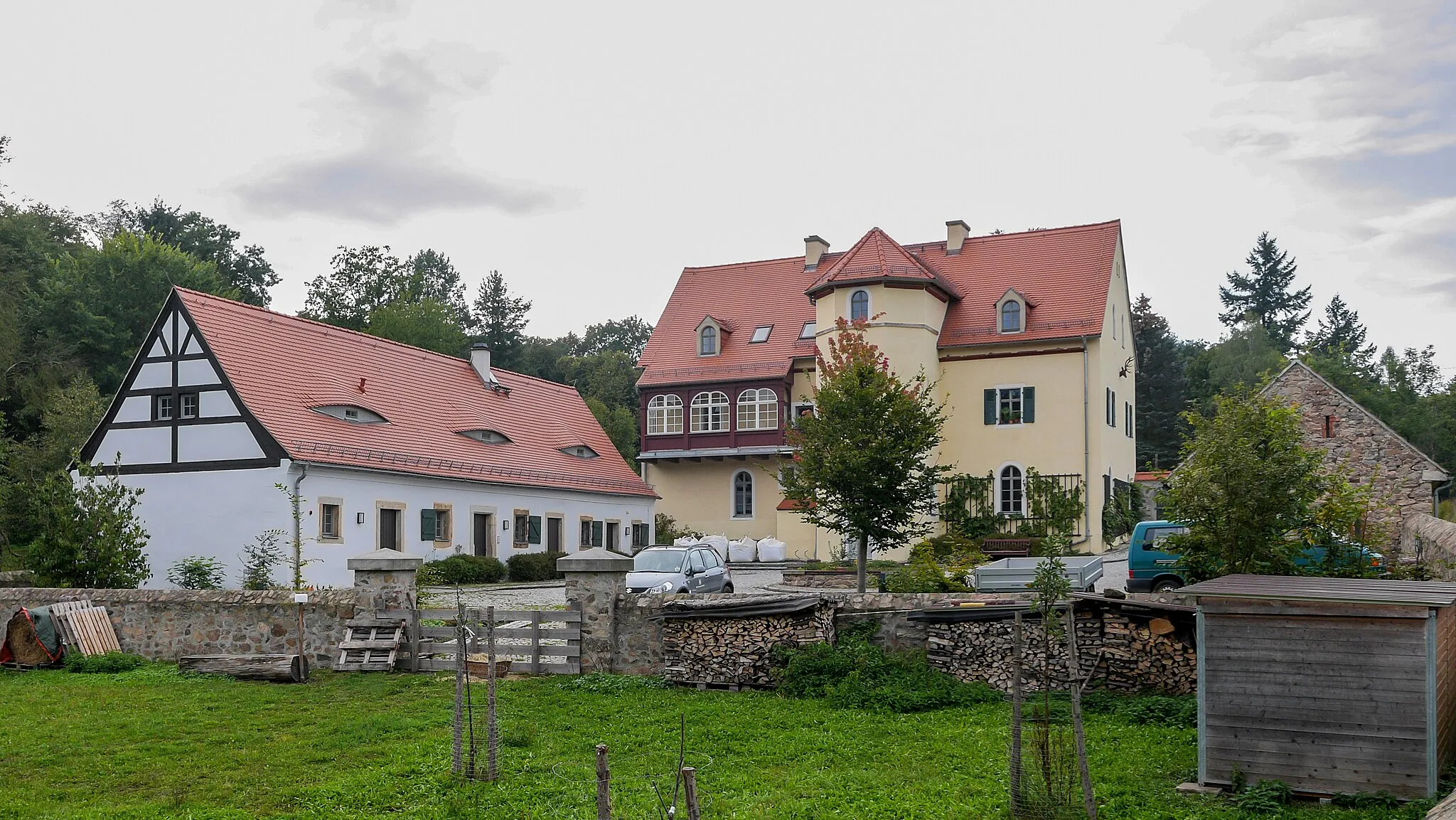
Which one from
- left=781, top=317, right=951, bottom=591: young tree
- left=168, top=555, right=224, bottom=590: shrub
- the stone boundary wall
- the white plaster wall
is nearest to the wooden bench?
the stone boundary wall

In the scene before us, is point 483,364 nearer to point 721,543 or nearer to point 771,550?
point 721,543

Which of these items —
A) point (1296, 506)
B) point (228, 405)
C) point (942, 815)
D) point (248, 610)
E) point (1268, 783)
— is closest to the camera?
point (942, 815)

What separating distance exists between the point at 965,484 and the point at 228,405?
72.4 feet

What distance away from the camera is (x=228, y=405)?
28.5m

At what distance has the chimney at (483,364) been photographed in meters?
39.7

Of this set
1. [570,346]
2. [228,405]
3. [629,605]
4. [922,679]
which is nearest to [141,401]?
[228,405]

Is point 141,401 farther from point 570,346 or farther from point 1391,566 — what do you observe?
point 570,346

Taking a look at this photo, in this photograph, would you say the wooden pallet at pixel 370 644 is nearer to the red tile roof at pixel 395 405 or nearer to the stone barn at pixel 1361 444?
the red tile roof at pixel 395 405

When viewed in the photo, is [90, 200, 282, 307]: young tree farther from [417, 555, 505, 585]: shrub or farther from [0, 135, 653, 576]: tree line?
[417, 555, 505, 585]: shrub

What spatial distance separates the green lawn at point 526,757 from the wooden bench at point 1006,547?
20.4 m

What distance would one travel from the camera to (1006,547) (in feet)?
110

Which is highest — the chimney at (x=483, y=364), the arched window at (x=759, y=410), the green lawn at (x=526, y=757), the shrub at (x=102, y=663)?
the chimney at (x=483, y=364)

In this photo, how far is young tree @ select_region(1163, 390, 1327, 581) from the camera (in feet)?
47.1

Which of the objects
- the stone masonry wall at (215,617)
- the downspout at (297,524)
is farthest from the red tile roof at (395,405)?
the stone masonry wall at (215,617)
